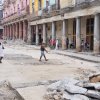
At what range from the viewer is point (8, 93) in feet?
36.6

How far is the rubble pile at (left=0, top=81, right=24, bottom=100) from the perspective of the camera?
1043 centimetres

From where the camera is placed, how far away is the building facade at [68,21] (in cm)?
2830

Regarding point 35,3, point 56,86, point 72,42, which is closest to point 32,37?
point 35,3

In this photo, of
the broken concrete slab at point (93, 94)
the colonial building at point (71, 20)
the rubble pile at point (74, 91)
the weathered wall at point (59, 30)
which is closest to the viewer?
the broken concrete slab at point (93, 94)

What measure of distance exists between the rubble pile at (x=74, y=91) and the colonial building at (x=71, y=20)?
17671 mm

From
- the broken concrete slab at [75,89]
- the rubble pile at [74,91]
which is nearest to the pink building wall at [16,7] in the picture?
the rubble pile at [74,91]

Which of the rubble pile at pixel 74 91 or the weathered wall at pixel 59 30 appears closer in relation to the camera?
the rubble pile at pixel 74 91

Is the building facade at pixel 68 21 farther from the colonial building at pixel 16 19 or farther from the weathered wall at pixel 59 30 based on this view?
the colonial building at pixel 16 19

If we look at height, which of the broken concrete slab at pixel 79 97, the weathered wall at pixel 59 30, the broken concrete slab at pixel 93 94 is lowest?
the broken concrete slab at pixel 79 97

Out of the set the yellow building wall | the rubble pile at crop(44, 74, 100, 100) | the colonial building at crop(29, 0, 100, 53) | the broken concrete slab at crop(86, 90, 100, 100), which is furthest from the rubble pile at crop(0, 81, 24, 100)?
the yellow building wall

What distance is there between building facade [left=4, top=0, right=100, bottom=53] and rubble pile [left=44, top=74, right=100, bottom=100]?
1761cm

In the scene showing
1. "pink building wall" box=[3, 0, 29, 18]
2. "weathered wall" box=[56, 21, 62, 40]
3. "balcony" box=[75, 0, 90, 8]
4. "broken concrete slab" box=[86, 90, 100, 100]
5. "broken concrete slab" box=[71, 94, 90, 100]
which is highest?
"pink building wall" box=[3, 0, 29, 18]

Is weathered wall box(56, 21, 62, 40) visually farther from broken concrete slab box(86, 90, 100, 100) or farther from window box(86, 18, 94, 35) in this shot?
broken concrete slab box(86, 90, 100, 100)

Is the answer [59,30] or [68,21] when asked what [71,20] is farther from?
[59,30]
